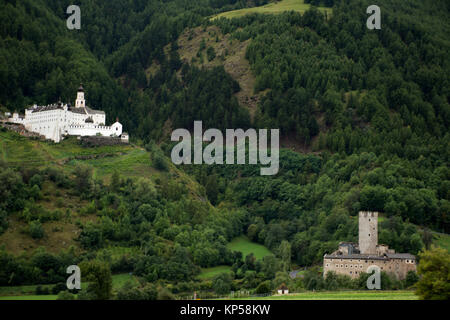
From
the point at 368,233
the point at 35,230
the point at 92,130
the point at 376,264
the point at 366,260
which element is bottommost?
the point at 376,264

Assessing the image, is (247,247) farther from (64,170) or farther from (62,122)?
(62,122)

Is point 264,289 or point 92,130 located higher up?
point 92,130

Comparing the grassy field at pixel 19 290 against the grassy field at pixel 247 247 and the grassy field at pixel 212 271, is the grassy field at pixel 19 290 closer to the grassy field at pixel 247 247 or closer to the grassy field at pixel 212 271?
the grassy field at pixel 212 271

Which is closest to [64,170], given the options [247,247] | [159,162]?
[159,162]

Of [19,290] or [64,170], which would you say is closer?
[19,290]

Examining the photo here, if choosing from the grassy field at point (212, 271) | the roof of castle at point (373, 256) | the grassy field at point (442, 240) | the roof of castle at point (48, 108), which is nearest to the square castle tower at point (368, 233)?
the roof of castle at point (373, 256)

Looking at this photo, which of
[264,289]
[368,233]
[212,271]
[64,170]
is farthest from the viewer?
[64,170]
